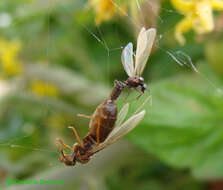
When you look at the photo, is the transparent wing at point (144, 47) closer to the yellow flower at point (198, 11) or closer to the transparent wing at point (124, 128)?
the transparent wing at point (124, 128)

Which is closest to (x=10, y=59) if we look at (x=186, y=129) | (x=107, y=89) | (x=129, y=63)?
(x=107, y=89)

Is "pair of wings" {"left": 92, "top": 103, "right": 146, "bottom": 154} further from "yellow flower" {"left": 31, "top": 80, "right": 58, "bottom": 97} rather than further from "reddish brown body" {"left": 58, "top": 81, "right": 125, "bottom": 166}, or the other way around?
"yellow flower" {"left": 31, "top": 80, "right": 58, "bottom": 97}

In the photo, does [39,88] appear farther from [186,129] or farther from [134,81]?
[134,81]

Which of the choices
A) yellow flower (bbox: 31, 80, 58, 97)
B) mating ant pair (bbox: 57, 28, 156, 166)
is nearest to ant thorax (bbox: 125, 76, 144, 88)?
mating ant pair (bbox: 57, 28, 156, 166)

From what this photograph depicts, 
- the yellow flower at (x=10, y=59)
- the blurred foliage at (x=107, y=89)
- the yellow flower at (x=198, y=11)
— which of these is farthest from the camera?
the yellow flower at (x=10, y=59)

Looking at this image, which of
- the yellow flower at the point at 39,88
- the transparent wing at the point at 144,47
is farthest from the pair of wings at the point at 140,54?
the yellow flower at the point at 39,88

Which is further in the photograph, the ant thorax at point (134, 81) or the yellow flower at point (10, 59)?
the yellow flower at point (10, 59)
